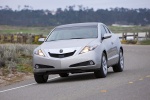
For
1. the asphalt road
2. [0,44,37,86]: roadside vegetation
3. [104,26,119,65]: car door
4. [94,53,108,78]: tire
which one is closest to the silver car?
[94,53,108,78]: tire

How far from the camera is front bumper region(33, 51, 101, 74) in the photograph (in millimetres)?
13945

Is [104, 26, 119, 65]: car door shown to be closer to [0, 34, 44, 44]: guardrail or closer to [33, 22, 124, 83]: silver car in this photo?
[33, 22, 124, 83]: silver car

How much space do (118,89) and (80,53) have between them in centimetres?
288

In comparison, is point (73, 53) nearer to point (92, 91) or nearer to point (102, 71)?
point (102, 71)

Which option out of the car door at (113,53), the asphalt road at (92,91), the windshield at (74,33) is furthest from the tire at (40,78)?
the car door at (113,53)

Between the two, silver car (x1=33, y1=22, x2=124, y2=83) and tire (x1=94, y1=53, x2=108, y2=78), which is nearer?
silver car (x1=33, y1=22, x2=124, y2=83)

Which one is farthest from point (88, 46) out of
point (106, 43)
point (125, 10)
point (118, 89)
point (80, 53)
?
point (125, 10)

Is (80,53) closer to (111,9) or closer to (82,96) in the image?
(82,96)

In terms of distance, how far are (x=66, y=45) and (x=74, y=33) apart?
125cm

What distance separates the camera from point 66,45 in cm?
1427

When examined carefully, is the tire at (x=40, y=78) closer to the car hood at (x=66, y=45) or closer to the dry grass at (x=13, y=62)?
the car hood at (x=66, y=45)

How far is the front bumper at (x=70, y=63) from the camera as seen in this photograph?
13.9 meters

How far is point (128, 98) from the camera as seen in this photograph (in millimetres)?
9945

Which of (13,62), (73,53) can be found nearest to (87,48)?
(73,53)
